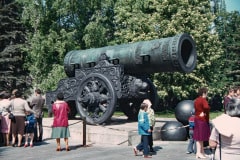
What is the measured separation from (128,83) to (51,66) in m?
16.9

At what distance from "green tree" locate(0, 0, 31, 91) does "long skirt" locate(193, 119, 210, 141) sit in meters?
19.4

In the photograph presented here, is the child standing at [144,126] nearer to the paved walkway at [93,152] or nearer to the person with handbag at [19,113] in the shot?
the paved walkway at [93,152]

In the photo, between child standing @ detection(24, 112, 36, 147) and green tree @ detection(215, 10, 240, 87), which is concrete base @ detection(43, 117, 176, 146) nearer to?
child standing @ detection(24, 112, 36, 147)

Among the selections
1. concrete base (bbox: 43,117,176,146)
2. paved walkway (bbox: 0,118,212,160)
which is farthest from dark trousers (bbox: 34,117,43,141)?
concrete base (bbox: 43,117,176,146)

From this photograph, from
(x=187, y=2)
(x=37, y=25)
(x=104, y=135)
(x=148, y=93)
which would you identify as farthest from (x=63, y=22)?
(x=104, y=135)

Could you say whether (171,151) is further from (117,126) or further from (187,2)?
(187,2)

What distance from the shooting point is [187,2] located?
88.8 ft

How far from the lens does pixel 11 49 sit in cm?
2677

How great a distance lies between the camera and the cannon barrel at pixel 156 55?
11171 millimetres

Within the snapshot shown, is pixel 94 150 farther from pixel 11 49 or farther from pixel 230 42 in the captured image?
pixel 230 42

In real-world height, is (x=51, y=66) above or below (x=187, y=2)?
below

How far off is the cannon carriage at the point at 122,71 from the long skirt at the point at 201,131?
267cm

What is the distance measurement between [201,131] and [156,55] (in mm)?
3484

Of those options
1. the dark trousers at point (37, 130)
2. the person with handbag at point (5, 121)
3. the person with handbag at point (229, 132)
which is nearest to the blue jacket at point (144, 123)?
the dark trousers at point (37, 130)
